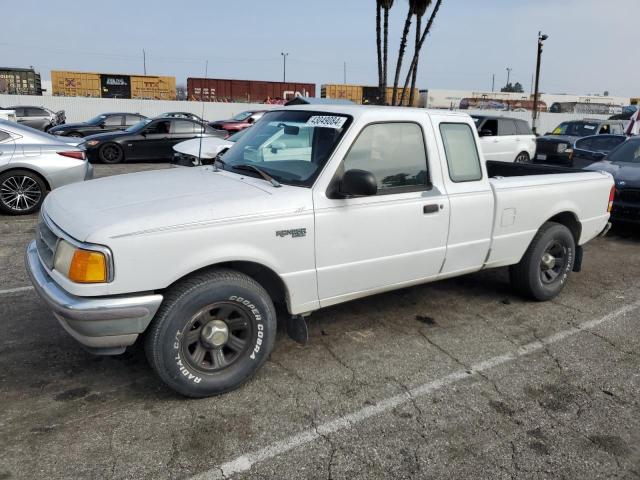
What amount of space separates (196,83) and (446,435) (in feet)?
140

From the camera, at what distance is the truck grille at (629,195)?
7730 millimetres

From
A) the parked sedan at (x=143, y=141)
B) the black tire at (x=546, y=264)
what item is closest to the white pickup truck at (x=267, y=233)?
the black tire at (x=546, y=264)

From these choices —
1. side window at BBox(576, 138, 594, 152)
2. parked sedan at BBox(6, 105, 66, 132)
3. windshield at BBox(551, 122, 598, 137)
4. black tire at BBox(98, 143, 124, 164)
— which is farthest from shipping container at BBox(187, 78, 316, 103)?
side window at BBox(576, 138, 594, 152)

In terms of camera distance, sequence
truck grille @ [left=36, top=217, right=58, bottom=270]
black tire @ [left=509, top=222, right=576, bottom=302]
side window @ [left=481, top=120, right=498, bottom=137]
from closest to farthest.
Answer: truck grille @ [left=36, top=217, right=58, bottom=270] < black tire @ [left=509, top=222, right=576, bottom=302] < side window @ [left=481, top=120, right=498, bottom=137]

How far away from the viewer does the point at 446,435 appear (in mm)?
2982

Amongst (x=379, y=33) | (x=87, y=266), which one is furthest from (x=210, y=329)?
(x=379, y=33)

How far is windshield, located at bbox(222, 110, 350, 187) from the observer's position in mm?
3635

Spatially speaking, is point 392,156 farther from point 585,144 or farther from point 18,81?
point 18,81

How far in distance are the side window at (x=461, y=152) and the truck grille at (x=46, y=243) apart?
2.85 metres

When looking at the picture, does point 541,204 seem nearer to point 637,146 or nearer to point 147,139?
point 637,146

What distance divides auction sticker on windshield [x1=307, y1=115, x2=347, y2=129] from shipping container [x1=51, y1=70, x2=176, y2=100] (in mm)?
42212

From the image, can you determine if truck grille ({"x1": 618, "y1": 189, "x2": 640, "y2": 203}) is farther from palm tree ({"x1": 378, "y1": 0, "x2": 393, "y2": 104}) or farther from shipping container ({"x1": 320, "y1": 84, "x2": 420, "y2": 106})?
shipping container ({"x1": 320, "y1": 84, "x2": 420, "y2": 106})

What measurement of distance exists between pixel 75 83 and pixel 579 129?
3907 centimetres

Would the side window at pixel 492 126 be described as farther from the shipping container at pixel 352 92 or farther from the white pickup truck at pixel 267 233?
the shipping container at pixel 352 92
